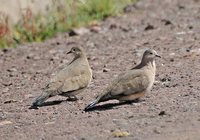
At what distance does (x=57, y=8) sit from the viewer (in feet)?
67.3

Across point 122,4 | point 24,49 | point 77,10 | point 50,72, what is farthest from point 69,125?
point 122,4

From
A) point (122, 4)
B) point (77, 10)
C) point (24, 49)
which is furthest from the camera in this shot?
point (122, 4)

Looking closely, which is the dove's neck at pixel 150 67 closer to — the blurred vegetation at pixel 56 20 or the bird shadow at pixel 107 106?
the bird shadow at pixel 107 106

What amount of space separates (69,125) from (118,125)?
0.69 metres

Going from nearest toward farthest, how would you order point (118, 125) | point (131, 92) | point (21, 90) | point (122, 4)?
1. point (118, 125)
2. point (131, 92)
3. point (21, 90)
4. point (122, 4)

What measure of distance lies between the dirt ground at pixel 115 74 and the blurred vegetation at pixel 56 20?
40 cm

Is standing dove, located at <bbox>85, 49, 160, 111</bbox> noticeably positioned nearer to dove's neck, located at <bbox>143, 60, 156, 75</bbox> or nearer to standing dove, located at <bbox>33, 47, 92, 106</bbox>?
dove's neck, located at <bbox>143, 60, 156, 75</bbox>

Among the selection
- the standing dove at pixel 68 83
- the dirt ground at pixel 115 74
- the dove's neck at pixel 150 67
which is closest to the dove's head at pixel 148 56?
the dove's neck at pixel 150 67

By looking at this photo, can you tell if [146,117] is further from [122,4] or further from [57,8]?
[122,4]

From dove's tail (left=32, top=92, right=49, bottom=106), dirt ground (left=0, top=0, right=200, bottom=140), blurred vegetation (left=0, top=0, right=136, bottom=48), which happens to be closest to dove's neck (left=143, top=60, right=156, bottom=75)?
dirt ground (left=0, top=0, right=200, bottom=140)

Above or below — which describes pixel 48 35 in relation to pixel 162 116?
below

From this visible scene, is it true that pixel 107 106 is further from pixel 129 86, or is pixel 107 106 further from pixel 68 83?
pixel 68 83

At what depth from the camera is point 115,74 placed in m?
14.5

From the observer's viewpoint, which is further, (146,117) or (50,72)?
(50,72)
